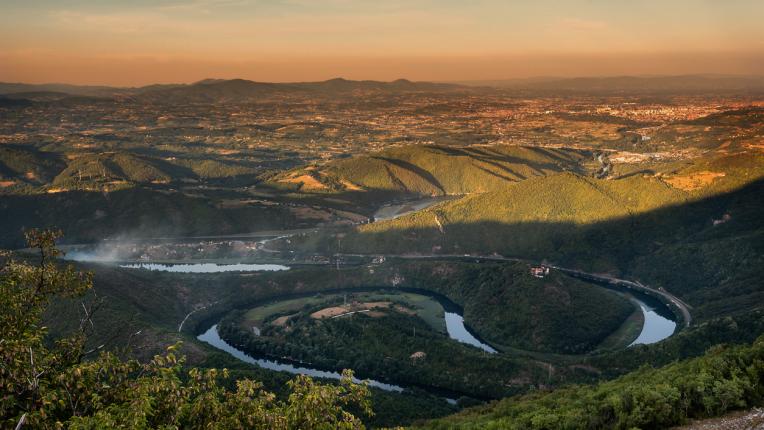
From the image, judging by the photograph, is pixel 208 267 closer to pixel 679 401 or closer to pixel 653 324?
pixel 653 324

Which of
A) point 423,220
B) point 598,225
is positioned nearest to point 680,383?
point 598,225

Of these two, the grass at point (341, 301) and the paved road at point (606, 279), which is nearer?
the paved road at point (606, 279)

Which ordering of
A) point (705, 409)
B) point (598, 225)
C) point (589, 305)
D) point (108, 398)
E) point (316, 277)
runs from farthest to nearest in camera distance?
point (598, 225), point (316, 277), point (589, 305), point (705, 409), point (108, 398)

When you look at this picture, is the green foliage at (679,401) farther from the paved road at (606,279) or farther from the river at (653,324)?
the paved road at (606,279)

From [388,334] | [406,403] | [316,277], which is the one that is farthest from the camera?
[316,277]

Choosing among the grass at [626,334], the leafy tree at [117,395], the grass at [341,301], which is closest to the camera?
the leafy tree at [117,395]

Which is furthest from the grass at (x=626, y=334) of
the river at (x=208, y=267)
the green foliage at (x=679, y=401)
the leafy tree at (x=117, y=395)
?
the leafy tree at (x=117, y=395)

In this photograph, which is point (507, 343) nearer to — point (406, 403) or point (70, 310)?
point (406, 403)

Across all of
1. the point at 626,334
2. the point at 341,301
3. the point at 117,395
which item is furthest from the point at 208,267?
the point at 117,395

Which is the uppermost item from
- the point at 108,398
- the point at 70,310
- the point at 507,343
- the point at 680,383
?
the point at 108,398
